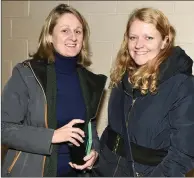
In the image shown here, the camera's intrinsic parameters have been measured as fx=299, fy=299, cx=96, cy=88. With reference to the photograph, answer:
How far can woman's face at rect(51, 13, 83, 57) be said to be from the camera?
162 cm

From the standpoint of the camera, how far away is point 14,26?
243 centimetres

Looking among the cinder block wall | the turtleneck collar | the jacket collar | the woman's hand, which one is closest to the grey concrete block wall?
the cinder block wall

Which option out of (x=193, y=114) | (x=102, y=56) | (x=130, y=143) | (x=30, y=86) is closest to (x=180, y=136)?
(x=193, y=114)

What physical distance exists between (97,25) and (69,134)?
1.04 meters

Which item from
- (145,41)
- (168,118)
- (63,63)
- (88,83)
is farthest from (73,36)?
(168,118)

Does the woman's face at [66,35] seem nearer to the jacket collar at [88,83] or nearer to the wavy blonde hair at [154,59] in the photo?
the jacket collar at [88,83]

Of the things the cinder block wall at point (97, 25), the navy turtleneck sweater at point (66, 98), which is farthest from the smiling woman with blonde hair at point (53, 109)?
the cinder block wall at point (97, 25)

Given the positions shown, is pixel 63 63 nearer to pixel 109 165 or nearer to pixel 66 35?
pixel 66 35

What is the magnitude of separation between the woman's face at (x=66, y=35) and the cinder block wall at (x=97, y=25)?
0.55 m

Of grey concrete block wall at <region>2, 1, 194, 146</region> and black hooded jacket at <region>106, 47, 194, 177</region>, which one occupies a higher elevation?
grey concrete block wall at <region>2, 1, 194, 146</region>

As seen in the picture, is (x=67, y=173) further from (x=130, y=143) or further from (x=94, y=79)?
(x=94, y=79)

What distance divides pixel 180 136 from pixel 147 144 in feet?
0.58

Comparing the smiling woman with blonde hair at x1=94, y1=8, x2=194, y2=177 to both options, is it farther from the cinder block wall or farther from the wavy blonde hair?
the cinder block wall

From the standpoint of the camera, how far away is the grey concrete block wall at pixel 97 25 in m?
1.98
